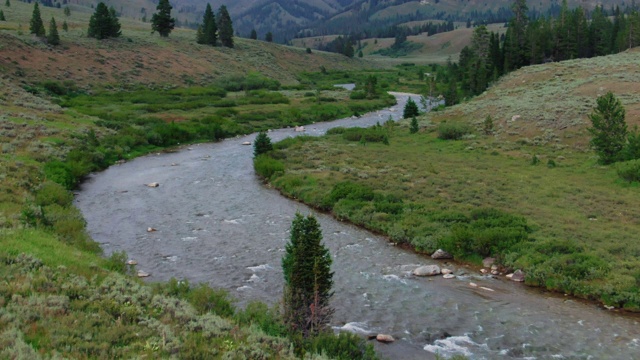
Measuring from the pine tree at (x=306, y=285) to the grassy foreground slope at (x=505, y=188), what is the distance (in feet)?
35.3

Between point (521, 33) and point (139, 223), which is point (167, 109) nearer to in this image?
point (139, 223)

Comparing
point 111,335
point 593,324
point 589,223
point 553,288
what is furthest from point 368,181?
point 111,335

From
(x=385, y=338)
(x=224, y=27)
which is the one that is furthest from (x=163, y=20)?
(x=385, y=338)

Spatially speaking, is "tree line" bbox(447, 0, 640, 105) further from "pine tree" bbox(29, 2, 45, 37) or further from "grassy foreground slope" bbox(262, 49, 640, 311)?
"pine tree" bbox(29, 2, 45, 37)

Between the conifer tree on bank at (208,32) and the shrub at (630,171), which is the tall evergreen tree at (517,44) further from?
the conifer tree on bank at (208,32)

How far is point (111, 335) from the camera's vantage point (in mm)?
13188

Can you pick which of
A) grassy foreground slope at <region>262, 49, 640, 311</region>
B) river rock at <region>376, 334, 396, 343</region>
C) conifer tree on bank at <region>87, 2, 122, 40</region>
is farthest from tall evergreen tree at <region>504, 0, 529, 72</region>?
river rock at <region>376, 334, 396, 343</region>

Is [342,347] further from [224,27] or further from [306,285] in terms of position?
[224,27]

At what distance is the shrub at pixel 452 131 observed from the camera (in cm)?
5678

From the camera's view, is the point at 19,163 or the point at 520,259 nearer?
the point at 520,259

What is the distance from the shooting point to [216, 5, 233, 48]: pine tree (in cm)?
12794

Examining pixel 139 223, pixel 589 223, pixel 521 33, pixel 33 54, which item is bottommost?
Result: pixel 139 223

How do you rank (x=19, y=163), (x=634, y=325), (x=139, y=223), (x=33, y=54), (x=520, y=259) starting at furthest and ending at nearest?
(x=33, y=54) → (x=19, y=163) → (x=139, y=223) → (x=520, y=259) → (x=634, y=325)

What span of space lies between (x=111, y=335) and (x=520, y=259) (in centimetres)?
1771
